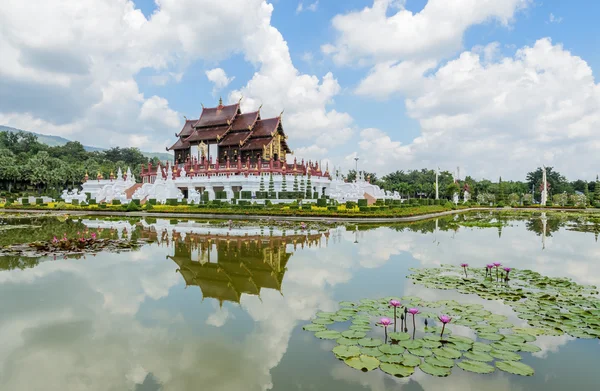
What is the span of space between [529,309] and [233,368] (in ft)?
16.6

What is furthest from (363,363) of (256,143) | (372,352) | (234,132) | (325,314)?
(234,132)

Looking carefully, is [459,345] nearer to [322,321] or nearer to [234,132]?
[322,321]

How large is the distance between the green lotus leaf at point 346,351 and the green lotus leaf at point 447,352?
96 cm

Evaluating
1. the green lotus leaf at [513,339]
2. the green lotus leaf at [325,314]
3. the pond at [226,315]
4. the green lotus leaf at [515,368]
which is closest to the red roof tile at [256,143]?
the pond at [226,315]

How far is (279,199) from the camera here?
108 feet

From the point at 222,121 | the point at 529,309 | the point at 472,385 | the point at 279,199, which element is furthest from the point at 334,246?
the point at 222,121

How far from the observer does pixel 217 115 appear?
46.3 meters

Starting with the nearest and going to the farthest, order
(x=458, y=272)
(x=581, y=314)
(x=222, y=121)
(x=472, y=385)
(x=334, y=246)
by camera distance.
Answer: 1. (x=472, y=385)
2. (x=581, y=314)
3. (x=458, y=272)
4. (x=334, y=246)
5. (x=222, y=121)

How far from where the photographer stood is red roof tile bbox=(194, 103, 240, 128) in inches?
1770

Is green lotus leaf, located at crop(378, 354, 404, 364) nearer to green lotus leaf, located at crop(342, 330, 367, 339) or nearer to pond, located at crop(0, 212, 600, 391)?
pond, located at crop(0, 212, 600, 391)

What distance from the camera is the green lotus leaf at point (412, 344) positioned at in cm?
490

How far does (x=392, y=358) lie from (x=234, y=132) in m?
41.9

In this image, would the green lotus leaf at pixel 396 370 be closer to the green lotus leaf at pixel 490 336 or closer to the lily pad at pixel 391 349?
the lily pad at pixel 391 349

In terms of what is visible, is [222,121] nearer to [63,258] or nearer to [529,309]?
[63,258]
